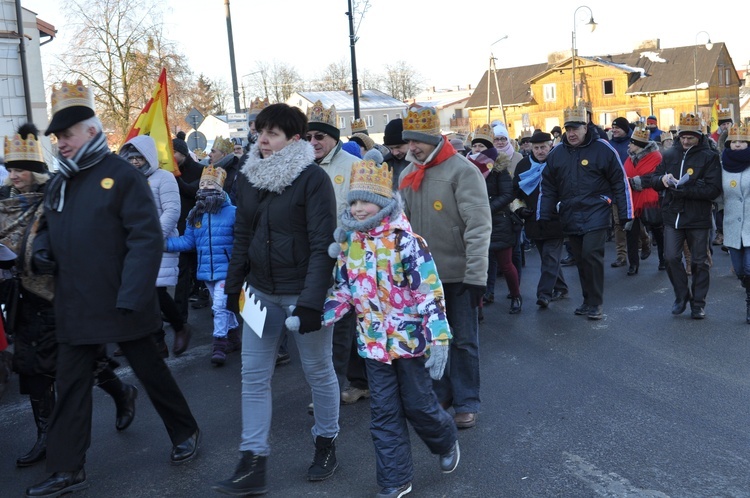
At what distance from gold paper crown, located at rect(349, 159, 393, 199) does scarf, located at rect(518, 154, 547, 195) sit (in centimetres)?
574

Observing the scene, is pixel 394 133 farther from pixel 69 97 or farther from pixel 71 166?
pixel 71 166

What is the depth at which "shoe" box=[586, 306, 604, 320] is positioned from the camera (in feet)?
28.3

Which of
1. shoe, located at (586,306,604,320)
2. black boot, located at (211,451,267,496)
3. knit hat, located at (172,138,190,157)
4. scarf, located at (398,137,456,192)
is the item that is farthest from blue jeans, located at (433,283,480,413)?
knit hat, located at (172,138,190,157)

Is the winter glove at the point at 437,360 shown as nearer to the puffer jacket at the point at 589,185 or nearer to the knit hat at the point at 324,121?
the knit hat at the point at 324,121

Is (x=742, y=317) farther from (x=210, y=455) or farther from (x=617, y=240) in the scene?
(x=210, y=455)

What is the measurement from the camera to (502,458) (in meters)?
4.93

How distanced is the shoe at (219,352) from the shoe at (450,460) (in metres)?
3.31

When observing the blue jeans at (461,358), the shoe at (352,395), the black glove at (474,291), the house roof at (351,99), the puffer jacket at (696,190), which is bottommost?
the shoe at (352,395)

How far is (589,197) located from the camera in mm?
8617

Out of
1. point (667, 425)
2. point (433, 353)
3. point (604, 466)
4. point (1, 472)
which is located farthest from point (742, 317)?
point (1, 472)

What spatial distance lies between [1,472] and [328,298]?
8.03ft

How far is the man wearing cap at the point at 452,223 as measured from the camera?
5309 millimetres

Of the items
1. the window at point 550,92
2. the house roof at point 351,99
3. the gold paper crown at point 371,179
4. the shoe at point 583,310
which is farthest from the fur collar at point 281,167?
the house roof at point 351,99

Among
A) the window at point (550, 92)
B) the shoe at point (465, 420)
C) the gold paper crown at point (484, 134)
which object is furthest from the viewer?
the window at point (550, 92)
